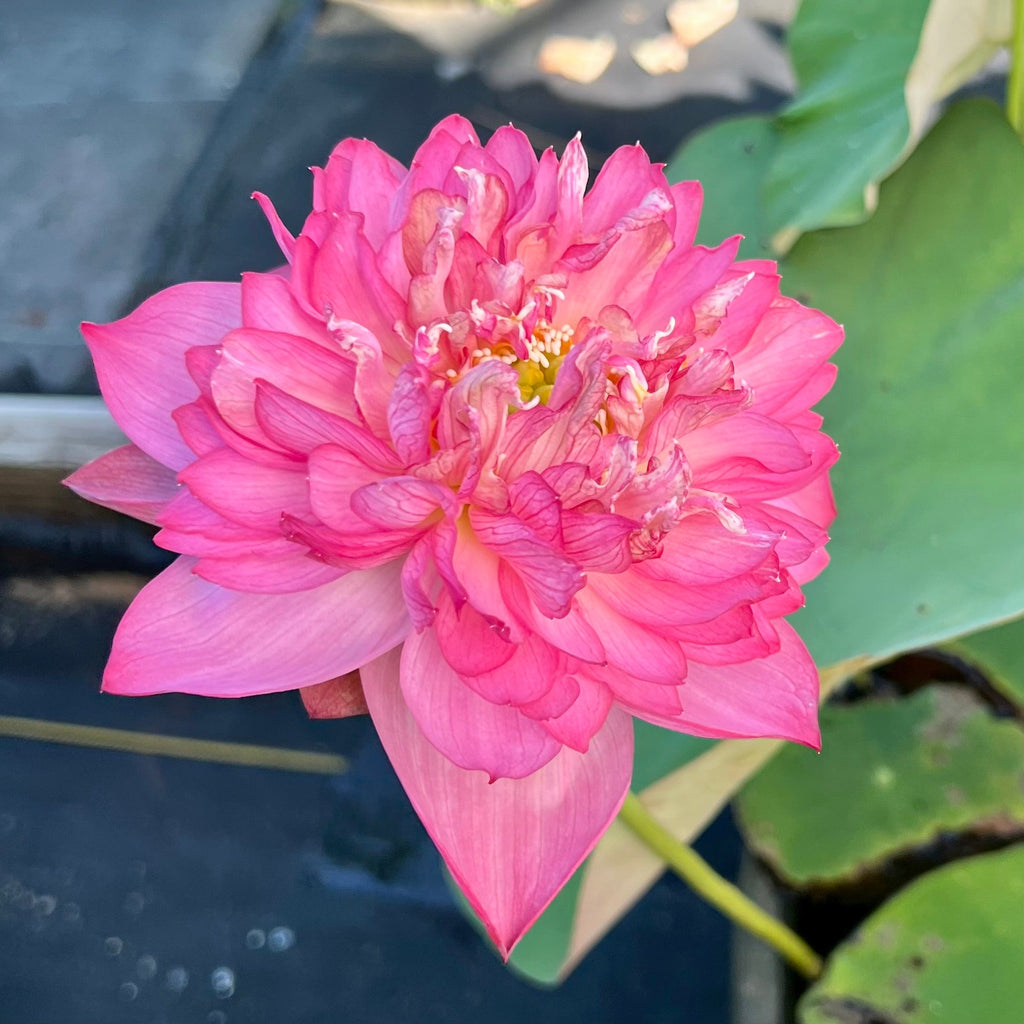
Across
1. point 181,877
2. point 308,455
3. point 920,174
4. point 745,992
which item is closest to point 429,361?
point 308,455

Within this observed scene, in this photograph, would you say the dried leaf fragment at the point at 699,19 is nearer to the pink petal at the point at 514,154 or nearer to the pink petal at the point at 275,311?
the pink petal at the point at 514,154

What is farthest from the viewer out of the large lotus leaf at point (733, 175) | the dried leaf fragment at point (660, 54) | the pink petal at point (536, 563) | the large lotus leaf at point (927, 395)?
the dried leaf fragment at point (660, 54)

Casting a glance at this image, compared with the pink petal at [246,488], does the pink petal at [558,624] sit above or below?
below

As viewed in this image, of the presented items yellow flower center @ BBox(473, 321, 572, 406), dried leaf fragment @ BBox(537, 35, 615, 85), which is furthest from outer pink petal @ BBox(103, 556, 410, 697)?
dried leaf fragment @ BBox(537, 35, 615, 85)

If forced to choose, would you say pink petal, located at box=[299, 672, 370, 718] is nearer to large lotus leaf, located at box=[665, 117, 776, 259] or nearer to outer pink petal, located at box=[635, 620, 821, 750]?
outer pink petal, located at box=[635, 620, 821, 750]

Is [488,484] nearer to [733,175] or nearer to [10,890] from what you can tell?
[733,175]

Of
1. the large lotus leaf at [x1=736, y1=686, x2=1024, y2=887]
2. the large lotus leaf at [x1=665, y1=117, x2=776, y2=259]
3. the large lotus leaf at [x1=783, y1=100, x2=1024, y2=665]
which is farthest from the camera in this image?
the large lotus leaf at [x1=736, y1=686, x2=1024, y2=887]

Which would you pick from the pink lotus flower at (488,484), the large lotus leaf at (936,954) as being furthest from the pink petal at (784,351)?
the large lotus leaf at (936,954)
